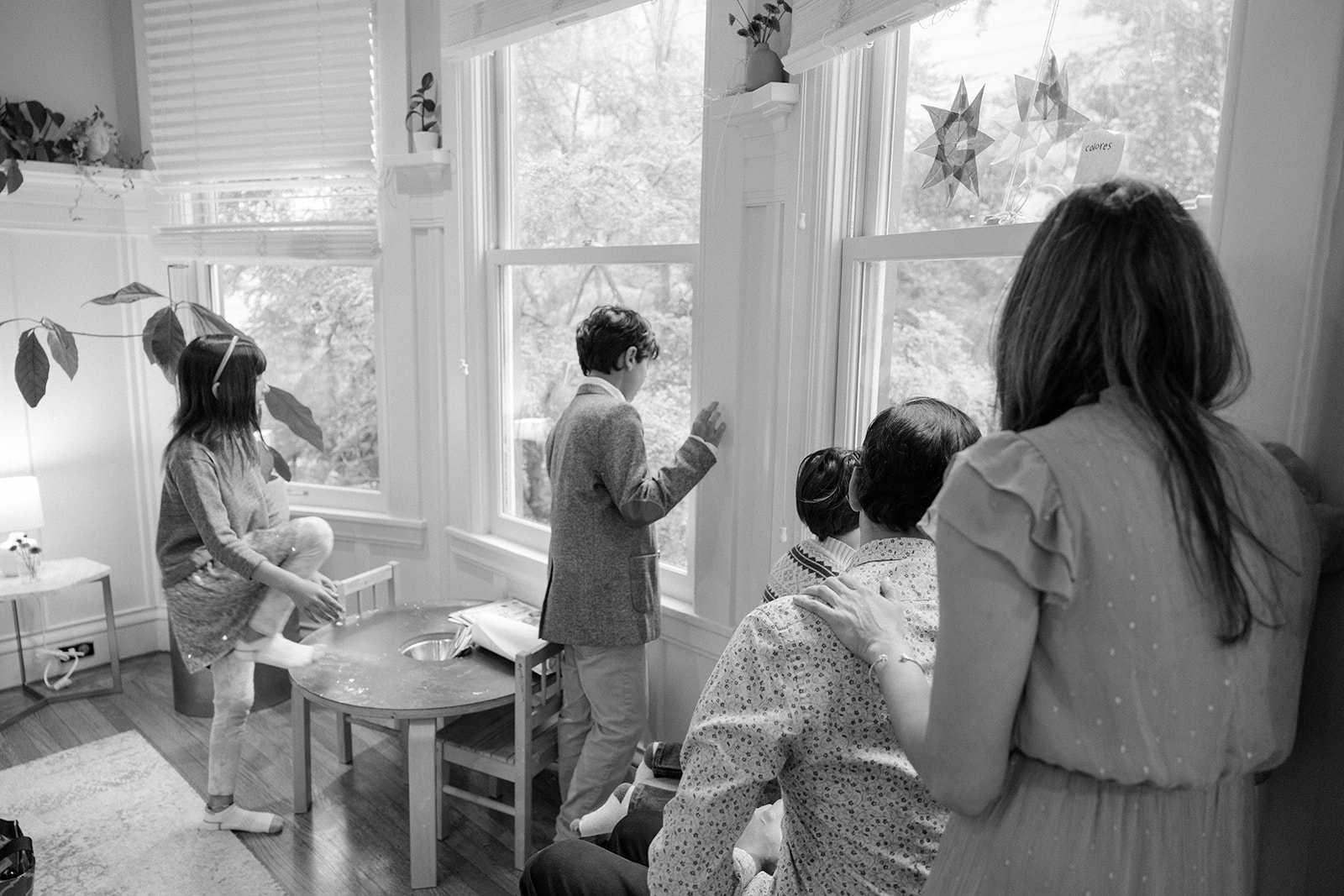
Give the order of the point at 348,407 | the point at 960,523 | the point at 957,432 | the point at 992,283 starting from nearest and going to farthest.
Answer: the point at 960,523 < the point at 957,432 < the point at 992,283 < the point at 348,407

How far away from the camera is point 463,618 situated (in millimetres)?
2809

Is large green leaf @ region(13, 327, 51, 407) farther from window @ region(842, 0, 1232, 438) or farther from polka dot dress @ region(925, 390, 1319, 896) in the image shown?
polka dot dress @ region(925, 390, 1319, 896)

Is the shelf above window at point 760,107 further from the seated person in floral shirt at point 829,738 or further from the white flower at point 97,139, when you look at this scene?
the white flower at point 97,139

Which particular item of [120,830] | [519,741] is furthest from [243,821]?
[519,741]

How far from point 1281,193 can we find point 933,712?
806mm

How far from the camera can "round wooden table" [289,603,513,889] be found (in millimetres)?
2393

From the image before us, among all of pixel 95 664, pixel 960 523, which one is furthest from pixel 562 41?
pixel 95 664

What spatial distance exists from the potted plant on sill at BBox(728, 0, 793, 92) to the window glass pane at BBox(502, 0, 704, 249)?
0.31 m

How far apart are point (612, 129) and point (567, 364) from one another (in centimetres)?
75

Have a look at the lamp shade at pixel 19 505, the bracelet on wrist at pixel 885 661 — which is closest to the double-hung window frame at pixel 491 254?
the lamp shade at pixel 19 505

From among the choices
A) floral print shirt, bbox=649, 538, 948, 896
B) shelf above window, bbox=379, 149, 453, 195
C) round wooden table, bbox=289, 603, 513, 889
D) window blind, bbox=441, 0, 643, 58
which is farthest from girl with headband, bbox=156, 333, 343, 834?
floral print shirt, bbox=649, 538, 948, 896

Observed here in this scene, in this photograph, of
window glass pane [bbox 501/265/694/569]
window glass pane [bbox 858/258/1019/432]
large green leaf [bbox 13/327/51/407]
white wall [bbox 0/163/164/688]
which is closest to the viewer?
window glass pane [bbox 858/258/1019/432]

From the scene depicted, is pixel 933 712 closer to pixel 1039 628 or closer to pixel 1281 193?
pixel 1039 628

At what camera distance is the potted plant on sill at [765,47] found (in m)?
2.22
